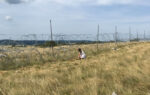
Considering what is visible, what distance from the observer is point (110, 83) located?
8.58 metres

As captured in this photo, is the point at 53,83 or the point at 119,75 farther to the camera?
the point at 119,75

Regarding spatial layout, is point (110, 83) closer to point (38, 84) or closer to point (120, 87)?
point (120, 87)

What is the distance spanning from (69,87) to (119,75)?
229 cm

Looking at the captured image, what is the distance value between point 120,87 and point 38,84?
241cm

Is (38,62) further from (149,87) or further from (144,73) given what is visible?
(149,87)

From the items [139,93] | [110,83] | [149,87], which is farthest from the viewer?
[110,83]

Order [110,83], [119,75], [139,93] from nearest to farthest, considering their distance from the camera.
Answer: [139,93] → [110,83] → [119,75]

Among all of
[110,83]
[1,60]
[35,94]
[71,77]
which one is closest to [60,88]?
[35,94]

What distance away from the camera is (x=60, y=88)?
8195 mm

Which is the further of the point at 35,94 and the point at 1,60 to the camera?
the point at 1,60

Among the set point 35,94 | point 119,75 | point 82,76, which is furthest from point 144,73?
point 35,94

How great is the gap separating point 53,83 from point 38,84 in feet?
1.48

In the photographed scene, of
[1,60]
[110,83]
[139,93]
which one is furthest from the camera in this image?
[1,60]

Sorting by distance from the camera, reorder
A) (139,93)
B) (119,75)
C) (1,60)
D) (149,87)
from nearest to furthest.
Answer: (139,93) < (149,87) < (119,75) < (1,60)
